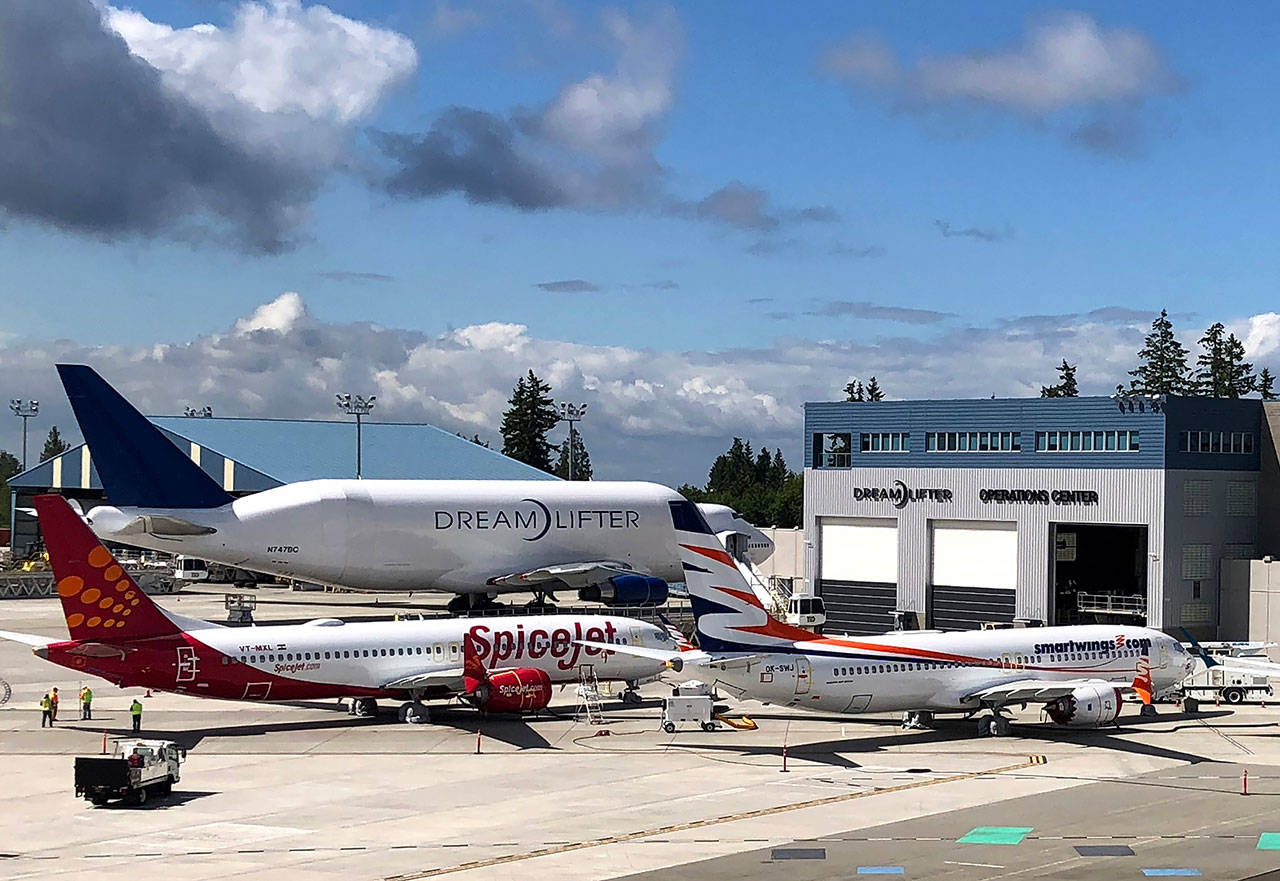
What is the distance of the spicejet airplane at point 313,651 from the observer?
4762cm

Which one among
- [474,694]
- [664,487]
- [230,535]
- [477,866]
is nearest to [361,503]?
[230,535]

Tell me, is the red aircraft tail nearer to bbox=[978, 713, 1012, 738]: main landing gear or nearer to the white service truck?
the white service truck

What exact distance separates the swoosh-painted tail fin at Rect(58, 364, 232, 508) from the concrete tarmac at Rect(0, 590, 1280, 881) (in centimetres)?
2340

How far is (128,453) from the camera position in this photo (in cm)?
7794

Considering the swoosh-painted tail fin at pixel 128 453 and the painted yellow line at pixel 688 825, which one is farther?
the swoosh-painted tail fin at pixel 128 453

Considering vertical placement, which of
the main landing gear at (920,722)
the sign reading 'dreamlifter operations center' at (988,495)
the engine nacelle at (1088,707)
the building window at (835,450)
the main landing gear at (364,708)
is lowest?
the main landing gear at (364,708)

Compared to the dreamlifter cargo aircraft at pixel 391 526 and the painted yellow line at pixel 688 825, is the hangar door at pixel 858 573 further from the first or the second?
the painted yellow line at pixel 688 825

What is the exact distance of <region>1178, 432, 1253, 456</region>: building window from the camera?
243 feet

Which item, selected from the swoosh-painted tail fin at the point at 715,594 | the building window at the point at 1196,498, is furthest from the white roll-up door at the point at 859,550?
the swoosh-painted tail fin at the point at 715,594

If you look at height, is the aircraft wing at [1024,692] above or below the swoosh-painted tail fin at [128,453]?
below

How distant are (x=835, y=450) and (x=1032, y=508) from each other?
12.8 meters

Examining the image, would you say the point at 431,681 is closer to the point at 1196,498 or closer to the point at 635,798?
the point at 635,798

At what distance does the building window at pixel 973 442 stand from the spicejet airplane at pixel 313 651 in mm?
27615

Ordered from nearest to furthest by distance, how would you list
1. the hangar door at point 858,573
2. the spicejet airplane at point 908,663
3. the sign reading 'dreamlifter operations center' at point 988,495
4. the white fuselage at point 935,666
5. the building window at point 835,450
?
the spicejet airplane at point 908,663, the white fuselage at point 935,666, the sign reading 'dreamlifter operations center' at point 988,495, the hangar door at point 858,573, the building window at point 835,450
